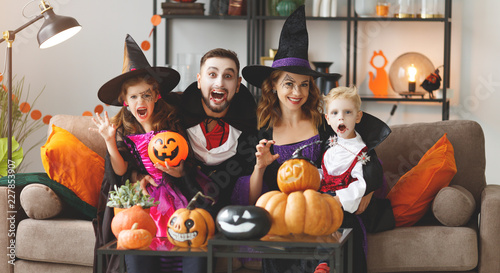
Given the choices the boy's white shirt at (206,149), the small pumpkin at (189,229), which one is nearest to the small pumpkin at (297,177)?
the small pumpkin at (189,229)

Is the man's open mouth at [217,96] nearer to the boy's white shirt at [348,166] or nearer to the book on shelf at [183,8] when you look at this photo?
the boy's white shirt at [348,166]

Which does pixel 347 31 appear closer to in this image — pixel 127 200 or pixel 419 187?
pixel 419 187

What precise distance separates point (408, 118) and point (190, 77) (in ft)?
5.62

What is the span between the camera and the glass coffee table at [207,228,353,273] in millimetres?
1901

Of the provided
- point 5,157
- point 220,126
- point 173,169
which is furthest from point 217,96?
point 5,157

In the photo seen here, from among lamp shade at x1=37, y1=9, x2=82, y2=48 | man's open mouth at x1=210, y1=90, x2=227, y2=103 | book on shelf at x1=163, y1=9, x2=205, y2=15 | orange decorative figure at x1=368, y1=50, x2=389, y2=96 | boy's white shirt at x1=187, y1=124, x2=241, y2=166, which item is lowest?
boy's white shirt at x1=187, y1=124, x2=241, y2=166

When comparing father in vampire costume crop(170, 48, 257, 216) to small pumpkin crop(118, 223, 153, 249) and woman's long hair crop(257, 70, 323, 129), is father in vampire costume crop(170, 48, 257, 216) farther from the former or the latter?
small pumpkin crop(118, 223, 153, 249)

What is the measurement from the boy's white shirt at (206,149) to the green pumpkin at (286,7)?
1908 millimetres

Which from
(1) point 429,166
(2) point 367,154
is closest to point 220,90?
(2) point 367,154

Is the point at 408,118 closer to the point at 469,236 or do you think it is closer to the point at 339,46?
the point at 339,46

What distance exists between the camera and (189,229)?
6.44ft

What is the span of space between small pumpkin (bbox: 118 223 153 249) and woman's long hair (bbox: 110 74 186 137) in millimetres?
679

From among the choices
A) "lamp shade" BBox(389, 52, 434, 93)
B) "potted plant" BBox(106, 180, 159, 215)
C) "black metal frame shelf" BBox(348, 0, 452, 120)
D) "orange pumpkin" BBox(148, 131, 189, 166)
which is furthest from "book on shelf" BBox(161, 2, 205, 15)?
"potted plant" BBox(106, 180, 159, 215)

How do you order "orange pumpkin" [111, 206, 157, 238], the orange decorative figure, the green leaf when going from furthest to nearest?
the orange decorative figure → the green leaf → "orange pumpkin" [111, 206, 157, 238]
